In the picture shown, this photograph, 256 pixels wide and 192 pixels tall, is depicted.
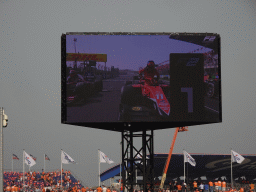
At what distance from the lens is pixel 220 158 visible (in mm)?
80625

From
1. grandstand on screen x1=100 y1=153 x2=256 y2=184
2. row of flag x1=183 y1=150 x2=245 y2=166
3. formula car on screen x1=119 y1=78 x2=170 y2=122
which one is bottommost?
grandstand on screen x1=100 y1=153 x2=256 y2=184

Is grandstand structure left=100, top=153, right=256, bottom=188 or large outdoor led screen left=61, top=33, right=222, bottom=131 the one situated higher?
large outdoor led screen left=61, top=33, right=222, bottom=131

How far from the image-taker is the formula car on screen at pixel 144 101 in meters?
32.4

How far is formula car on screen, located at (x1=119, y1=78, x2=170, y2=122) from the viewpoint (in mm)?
32406

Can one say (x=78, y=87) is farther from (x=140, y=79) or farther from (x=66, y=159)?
(x=66, y=159)

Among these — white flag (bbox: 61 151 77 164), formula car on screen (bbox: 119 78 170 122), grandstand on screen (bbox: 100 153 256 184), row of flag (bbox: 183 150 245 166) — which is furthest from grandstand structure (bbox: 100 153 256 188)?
formula car on screen (bbox: 119 78 170 122)

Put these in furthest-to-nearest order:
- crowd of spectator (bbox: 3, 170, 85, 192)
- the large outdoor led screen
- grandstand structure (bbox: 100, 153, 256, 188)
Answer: grandstand structure (bbox: 100, 153, 256, 188)
crowd of spectator (bbox: 3, 170, 85, 192)
the large outdoor led screen

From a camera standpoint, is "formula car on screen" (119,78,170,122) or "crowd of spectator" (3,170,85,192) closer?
"formula car on screen" (119,78,170,122)

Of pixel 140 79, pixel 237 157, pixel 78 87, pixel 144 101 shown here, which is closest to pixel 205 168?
pixel 237 157

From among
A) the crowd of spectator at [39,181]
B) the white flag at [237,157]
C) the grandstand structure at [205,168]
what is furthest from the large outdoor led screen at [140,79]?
the grandstand structure at [205,168]

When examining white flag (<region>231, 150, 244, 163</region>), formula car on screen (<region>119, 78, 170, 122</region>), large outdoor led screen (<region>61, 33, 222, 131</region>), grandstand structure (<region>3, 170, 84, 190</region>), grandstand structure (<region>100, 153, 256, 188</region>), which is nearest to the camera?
large outdoor led screen (<region>61, 33, 222, 131</region>)

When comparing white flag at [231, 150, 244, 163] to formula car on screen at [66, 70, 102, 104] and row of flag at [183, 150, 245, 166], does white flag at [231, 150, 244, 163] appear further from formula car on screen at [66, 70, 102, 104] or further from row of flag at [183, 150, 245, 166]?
formula car on screen at [66, 70, 102, 104]

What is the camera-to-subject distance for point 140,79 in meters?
32.6

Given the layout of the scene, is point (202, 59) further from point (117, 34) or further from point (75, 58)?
point (75, 58)
